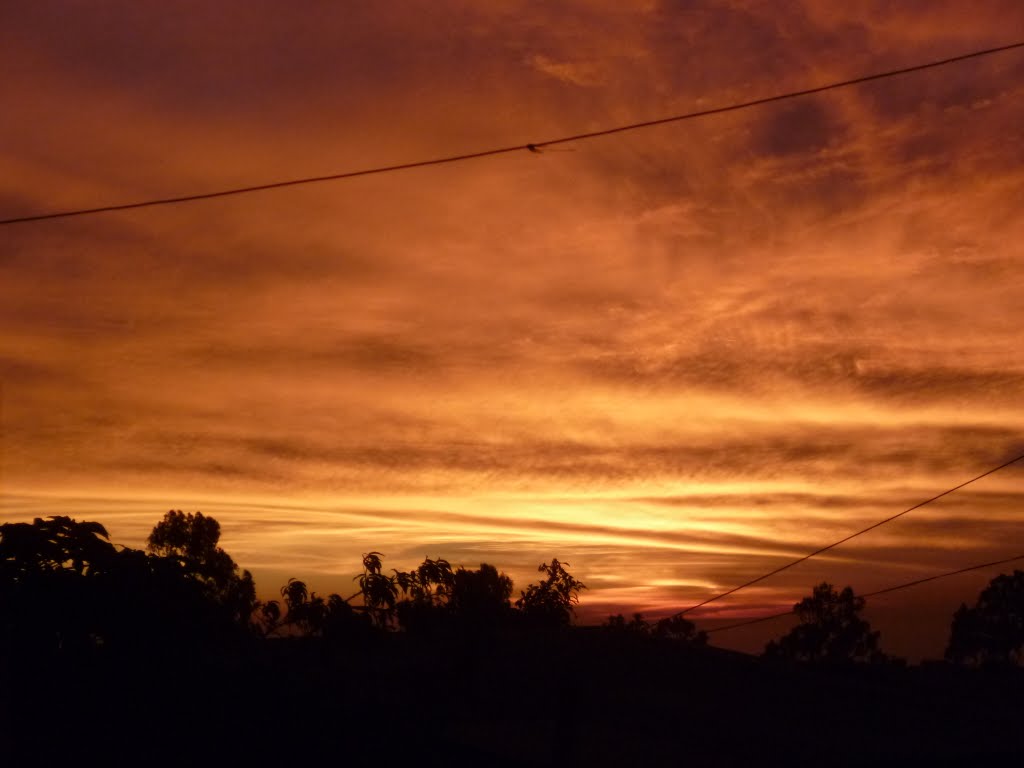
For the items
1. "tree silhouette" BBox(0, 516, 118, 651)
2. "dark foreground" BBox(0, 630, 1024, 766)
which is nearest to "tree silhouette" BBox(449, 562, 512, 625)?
"dark foreground" BBox(0, 630, 1024, 766)

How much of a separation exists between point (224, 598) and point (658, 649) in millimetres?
8957

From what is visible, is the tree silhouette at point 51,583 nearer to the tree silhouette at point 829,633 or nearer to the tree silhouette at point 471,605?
the tree silhouette at point 471,605

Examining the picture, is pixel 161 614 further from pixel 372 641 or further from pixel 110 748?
pixel 372 641

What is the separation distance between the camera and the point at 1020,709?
18719mm

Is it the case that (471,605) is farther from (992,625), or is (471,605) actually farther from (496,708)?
(992,625)

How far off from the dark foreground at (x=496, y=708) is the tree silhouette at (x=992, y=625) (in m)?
12.3

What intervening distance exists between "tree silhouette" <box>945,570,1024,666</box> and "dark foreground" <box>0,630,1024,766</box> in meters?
12.3

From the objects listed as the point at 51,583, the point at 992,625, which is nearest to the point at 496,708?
the point at 51,583

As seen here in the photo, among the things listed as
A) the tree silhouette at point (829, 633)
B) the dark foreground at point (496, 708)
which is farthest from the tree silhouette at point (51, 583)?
the tree silhouette at point (829, 633)

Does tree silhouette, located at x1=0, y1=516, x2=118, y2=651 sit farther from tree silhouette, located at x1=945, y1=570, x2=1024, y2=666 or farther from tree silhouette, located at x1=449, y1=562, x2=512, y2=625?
tree silhouette, located at x1=945, y1=570, x2=1024, y2=666

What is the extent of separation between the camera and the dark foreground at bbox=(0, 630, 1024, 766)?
41.0ft

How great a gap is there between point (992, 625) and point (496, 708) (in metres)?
23.0

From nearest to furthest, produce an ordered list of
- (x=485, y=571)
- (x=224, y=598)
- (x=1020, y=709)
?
(x=224, y=598), (x=1020, y=709), (x=485, y=571)

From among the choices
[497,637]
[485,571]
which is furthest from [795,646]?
[497,637]
